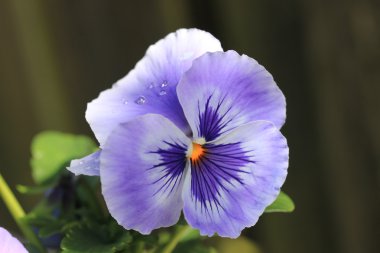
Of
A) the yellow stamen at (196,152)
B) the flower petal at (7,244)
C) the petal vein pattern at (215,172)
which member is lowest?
the flower petal at (7,244)

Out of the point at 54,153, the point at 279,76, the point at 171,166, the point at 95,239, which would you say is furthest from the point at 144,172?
the point at 279,76

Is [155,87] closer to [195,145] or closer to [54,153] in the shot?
[195,145]

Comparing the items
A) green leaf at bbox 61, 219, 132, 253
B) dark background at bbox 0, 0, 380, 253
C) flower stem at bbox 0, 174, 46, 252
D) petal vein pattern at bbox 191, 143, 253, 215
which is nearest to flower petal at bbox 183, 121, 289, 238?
petal vein pattern at bbox 191, 143, 253, 215

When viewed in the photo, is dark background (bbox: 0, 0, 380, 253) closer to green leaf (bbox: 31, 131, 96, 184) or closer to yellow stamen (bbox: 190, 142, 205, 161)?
green leaf (bbox: 31, 131, 96, 184)

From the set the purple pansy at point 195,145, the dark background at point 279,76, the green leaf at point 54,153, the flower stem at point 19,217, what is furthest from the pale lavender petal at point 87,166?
the dark background at point 279,76

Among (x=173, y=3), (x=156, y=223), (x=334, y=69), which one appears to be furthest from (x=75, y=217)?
(x=173, y=3)

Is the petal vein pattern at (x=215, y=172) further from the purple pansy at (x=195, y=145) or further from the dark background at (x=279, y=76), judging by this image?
the dark background at (x=279, y=76)
